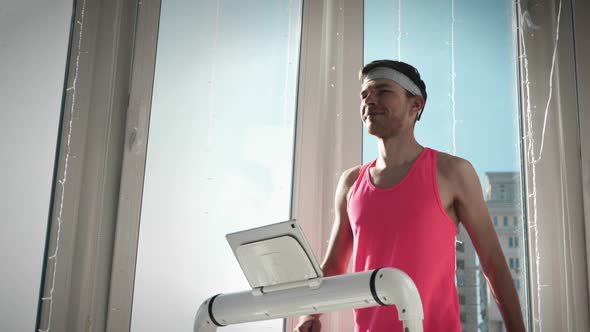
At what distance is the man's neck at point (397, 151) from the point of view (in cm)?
182

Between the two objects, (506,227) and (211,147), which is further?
(211,147)

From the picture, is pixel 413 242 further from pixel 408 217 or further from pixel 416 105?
pixel 416 105

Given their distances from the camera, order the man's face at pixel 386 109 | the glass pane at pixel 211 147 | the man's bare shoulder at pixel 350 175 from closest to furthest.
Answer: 1. the man's face at pixel 386 109
2. the man's bare shoulder at pixel 350 175
3. the glass pane at pixel 211 147

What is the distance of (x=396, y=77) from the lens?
1.85m

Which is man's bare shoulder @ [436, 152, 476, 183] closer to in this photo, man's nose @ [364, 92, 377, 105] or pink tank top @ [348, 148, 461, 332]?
pink tank top @ [348, 148, 461, 332]

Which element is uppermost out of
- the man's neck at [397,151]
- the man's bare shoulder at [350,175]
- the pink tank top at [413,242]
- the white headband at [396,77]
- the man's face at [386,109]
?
the white headband at [396,77]

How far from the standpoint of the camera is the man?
5.33ft

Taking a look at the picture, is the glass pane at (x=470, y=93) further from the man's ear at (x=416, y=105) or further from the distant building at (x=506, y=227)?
the man's ear at (x=416, y=105)

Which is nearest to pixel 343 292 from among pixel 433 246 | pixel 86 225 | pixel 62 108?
pixel 433 246

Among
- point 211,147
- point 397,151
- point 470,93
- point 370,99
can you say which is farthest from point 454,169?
point 211,147

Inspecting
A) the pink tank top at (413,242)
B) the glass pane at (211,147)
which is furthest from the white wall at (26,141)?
the pink tank top at (413,242)

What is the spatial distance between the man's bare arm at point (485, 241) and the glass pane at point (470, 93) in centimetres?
32

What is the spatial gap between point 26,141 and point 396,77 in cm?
117

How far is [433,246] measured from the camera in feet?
5.46
